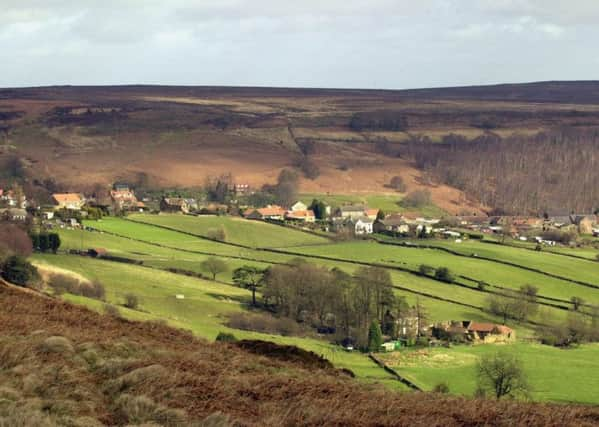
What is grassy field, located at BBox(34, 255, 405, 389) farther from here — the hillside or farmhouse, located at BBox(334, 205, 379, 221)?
farmhouse, located at BBox(334, 205, 379, 221)

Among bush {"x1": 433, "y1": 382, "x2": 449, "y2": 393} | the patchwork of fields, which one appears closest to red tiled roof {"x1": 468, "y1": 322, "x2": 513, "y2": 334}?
the patchwork of fields

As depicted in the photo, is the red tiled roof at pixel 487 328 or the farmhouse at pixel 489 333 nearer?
the farmhouse at pixel 489 333

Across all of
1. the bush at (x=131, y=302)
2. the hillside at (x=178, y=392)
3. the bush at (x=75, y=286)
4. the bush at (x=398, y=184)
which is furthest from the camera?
the bush at (x=398, y=184)

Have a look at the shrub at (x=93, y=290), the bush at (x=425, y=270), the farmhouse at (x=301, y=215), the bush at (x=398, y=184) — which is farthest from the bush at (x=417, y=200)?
the shrub at (x=93, y=290)

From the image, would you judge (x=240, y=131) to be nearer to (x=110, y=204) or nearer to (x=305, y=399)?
(x=110, y=204)

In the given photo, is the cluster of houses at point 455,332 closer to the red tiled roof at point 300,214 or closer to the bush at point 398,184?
the red tiled roof at point 300,214

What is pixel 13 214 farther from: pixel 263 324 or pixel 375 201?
pixel 375 201
